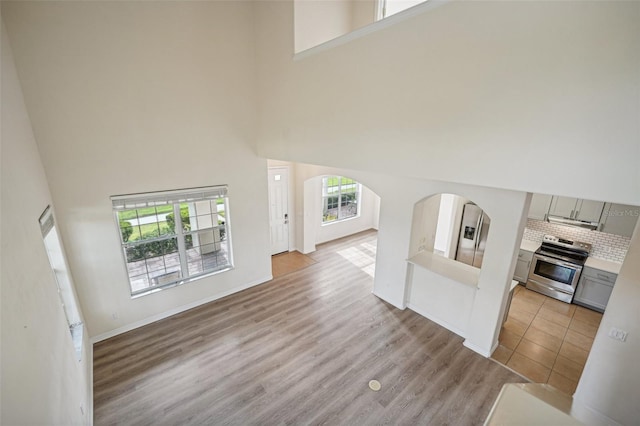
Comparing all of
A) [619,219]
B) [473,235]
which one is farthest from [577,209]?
[473,235]

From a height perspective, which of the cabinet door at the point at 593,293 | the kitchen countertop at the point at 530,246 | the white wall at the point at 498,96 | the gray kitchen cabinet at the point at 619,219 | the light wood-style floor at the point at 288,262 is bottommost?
the light wood-style floor at the point at 288,262

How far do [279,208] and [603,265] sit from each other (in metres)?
6.78

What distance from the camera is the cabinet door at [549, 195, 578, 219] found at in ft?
17.4

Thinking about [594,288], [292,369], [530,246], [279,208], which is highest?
[279,208]

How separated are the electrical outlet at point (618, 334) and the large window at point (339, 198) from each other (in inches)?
247

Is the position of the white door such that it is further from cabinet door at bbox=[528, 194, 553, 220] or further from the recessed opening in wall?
cabinet door at bbox=[528, 194, 553, 220]

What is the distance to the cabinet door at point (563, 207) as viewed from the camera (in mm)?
5312

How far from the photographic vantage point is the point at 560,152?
1.88 m

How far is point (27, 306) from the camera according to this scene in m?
1.86

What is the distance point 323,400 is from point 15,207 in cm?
355

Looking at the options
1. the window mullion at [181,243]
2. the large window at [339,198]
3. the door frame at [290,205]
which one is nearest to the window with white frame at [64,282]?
the window mullion at [181,243]

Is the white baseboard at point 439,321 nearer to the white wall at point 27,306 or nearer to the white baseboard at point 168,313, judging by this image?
the white baseboard at point 168,313

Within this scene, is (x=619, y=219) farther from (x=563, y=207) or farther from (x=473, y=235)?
(x=473, y=235)

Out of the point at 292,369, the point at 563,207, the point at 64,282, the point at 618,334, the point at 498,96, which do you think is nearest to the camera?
the point at 498,96
